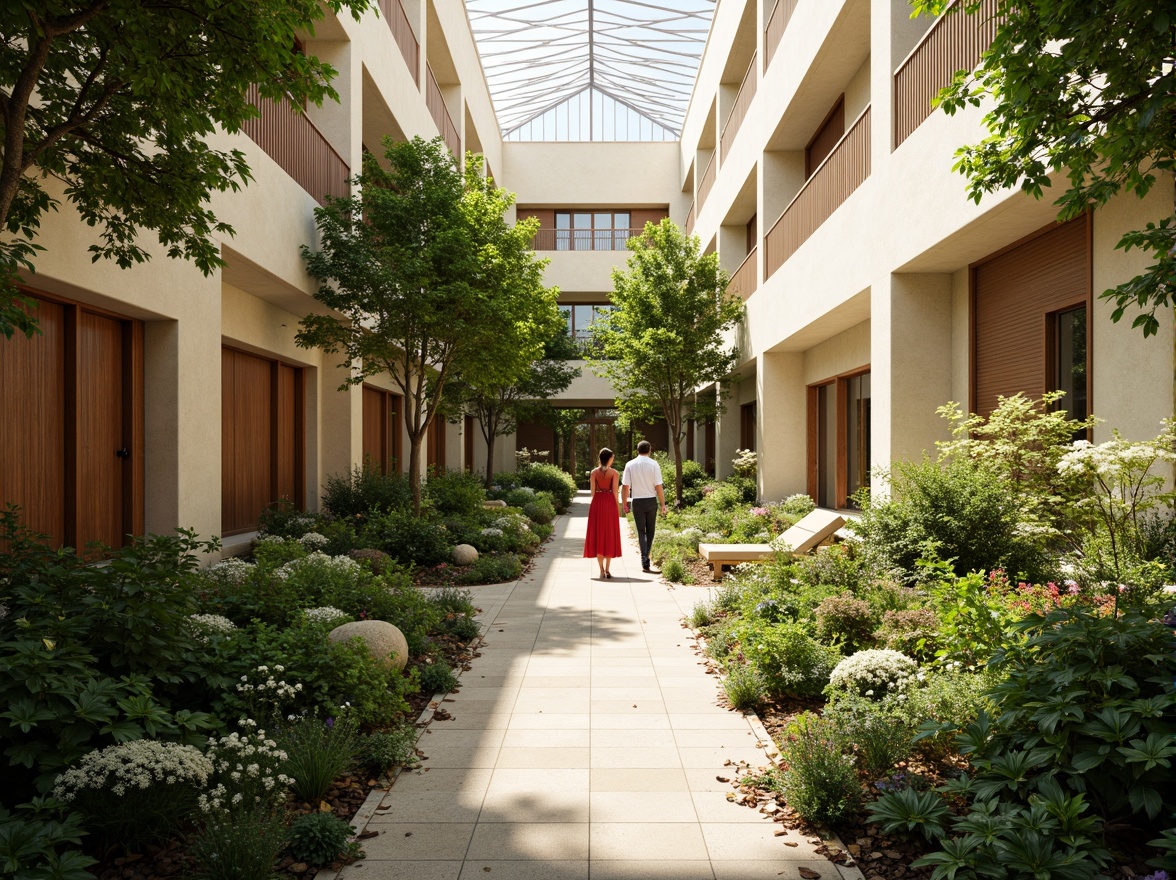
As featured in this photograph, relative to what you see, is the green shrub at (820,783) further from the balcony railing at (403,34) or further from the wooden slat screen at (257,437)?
the balcony railing at (403,34)

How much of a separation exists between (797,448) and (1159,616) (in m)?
13.2

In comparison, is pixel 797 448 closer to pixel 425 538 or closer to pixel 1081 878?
pixel 425 538

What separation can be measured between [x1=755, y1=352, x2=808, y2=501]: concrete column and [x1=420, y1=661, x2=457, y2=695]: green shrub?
1168 cm

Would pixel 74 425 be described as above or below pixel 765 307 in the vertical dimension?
below

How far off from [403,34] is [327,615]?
14.5 m

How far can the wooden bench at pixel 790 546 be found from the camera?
10.2 m

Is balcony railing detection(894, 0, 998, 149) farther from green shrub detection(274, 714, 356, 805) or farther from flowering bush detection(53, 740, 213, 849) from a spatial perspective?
flowering bush detection(53, 740, 213, 849)

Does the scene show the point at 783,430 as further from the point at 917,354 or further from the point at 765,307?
the point at 917,354

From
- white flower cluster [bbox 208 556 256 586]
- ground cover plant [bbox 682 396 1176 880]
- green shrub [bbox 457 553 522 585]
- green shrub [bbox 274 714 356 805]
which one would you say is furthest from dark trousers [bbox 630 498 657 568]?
green shrub [bbox 274 714 356 805]

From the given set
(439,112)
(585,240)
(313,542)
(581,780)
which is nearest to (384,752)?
(581,780)

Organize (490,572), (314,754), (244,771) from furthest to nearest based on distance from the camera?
(490,572), (314,754), (244,771)

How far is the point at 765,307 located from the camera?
1677 centimetres

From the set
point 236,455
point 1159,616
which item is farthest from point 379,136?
point 1159,616

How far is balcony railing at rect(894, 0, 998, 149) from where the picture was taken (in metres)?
7.67
